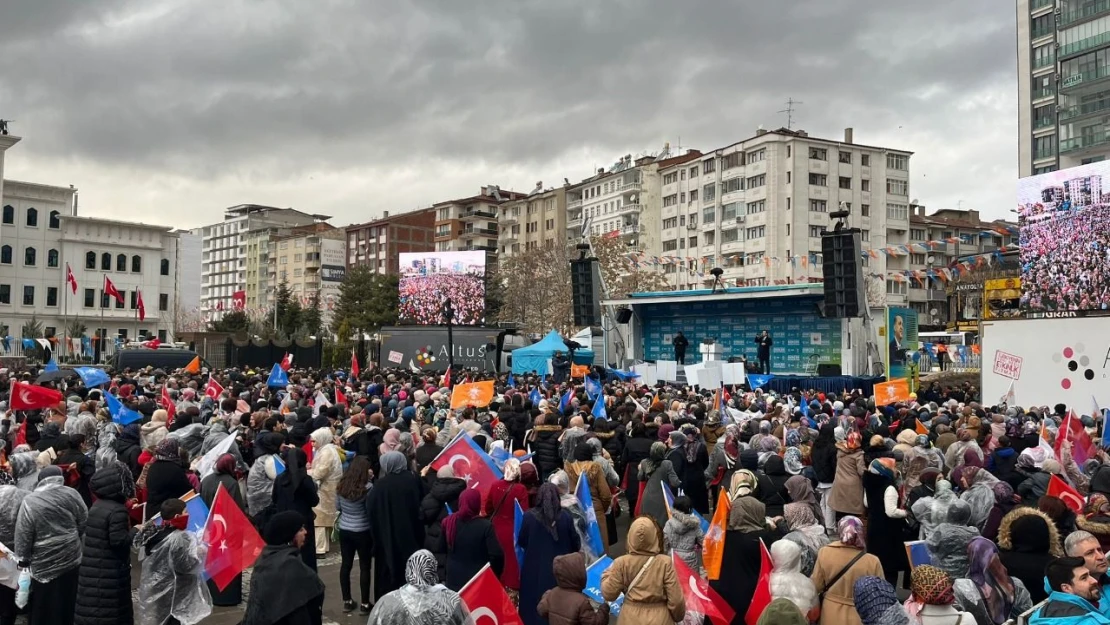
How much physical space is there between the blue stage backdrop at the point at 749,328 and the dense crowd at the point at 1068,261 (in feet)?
22.6

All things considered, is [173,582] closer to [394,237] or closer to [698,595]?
[698,595]

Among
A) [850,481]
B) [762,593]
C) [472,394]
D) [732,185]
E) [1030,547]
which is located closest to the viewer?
[1030,547]

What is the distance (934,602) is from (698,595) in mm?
1778

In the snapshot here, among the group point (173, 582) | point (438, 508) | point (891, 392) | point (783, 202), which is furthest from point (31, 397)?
point (783, 202)

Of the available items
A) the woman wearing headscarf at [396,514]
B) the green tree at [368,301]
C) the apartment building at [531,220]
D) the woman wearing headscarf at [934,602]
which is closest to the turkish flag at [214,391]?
the woman wearing headscarf at [396,514]

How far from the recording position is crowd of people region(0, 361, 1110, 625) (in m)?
5.36

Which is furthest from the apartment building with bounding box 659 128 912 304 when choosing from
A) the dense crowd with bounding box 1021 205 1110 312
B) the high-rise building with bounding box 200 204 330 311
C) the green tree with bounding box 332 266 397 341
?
the high-rise building with bounding box 200 204 330 311

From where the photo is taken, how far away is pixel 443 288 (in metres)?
65.0

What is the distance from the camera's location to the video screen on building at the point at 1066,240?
29.0 metres

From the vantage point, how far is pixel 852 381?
92.6 feet

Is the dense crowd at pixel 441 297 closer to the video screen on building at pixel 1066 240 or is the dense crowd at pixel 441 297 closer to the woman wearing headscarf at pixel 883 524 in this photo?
the video screen on building at pixel 1066 240

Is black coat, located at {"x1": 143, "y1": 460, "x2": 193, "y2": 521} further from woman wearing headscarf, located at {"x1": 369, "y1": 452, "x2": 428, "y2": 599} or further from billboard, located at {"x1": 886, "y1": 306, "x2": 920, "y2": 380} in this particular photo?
billboard, located at {"x1": 886, "y1": 306, "x2": 920, "y2": 380}

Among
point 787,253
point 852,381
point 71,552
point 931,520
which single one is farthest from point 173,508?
point 787,253

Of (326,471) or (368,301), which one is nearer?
(326,471)
